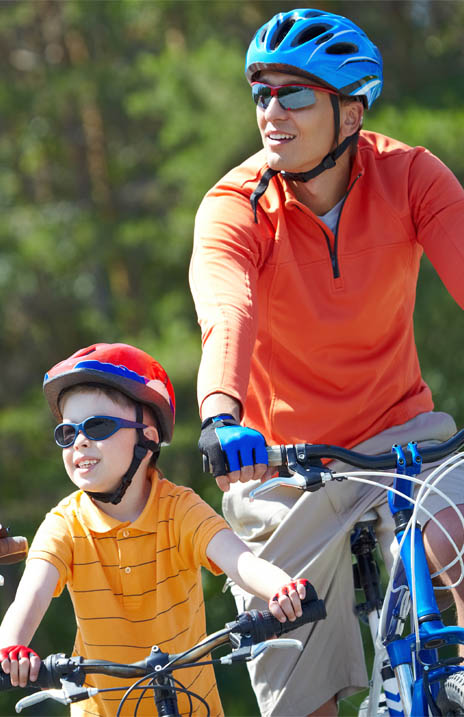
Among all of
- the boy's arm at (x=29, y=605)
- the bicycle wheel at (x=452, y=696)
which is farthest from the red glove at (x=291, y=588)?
the boy's arm at (x=29, y=605)

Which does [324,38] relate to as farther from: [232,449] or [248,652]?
[248,652]

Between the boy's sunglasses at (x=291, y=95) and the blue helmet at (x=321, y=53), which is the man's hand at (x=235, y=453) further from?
the blue helmet at (x=321, y=53)

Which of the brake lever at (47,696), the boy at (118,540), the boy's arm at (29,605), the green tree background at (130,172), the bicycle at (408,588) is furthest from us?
the green tree background at (130,172)

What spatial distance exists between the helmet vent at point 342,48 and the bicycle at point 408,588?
52.0 inches

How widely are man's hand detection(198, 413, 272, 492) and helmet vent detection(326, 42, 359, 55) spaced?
55.9 inches

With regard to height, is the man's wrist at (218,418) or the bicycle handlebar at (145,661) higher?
the man's wrist at (218,418)

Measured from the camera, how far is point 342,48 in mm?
3465

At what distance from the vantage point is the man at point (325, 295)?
3305mm

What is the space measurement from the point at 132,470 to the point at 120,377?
26 centimetres

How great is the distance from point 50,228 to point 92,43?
3049mm

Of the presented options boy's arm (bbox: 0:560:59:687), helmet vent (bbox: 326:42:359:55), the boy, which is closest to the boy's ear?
the boy

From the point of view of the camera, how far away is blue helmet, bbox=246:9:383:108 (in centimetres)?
336

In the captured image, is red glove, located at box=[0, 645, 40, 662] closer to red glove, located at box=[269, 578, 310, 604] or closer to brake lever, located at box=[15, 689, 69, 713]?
brake lever, located at box=[15, 689, 69, 713]

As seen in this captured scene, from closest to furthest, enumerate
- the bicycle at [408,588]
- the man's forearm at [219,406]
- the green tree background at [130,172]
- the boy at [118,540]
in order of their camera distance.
Answer: the bicycle at [408,588], the man's forearm at [219,406], the boy at [118,540], the green tree background at [130,172]
